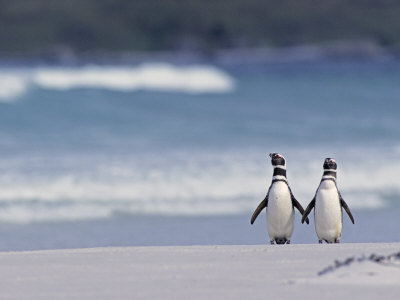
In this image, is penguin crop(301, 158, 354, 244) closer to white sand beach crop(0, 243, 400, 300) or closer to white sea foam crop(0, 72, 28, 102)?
white sand beach crop(0, 243, 400, 300)

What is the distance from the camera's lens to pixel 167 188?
1323 centimetres

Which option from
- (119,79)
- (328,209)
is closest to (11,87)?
(119,79)

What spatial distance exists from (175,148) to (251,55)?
31.8m

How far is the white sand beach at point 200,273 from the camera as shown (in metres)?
6.20

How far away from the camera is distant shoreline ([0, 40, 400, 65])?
44.5 metres

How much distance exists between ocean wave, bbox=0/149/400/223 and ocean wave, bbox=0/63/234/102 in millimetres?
8763

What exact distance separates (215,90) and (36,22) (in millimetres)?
22508

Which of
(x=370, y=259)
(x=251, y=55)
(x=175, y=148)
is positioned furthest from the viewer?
(x=251, y=55)

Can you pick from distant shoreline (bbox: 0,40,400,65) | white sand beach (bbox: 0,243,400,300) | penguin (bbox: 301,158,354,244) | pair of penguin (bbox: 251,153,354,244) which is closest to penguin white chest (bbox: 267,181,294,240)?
pair of penguin (bbox: 251,153,354,244)

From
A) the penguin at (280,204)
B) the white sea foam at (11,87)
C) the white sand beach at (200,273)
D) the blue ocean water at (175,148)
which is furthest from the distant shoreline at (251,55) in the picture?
the white sand beach at (200,273)

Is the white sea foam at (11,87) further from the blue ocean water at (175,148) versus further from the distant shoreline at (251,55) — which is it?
the distant shoreline at (251,55)

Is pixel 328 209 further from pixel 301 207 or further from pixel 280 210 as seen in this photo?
pixel 280 210

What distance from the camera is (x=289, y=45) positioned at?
54.2 m

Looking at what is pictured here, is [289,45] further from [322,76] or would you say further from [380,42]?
[322,76]
